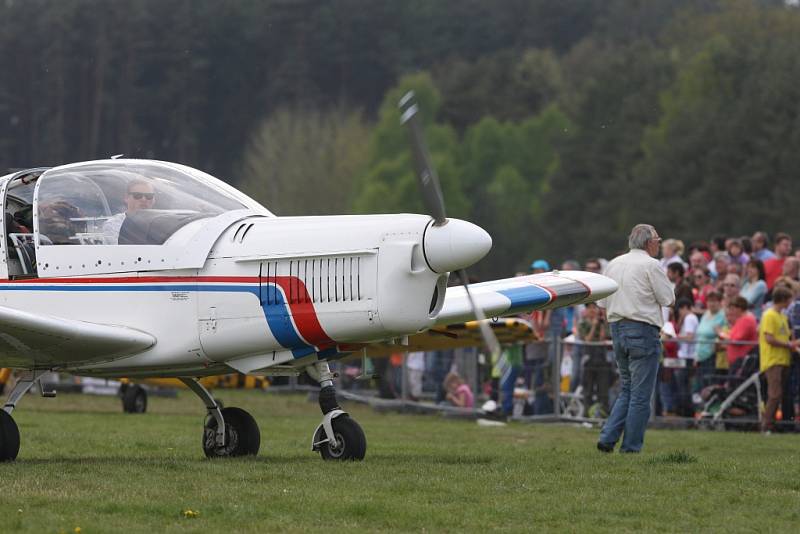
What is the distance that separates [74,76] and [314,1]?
19.8 meters

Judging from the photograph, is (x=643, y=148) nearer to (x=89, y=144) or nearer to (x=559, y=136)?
(x=559, y=136)

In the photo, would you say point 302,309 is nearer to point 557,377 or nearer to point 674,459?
point 674,459

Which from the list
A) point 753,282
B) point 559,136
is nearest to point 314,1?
point 559,136

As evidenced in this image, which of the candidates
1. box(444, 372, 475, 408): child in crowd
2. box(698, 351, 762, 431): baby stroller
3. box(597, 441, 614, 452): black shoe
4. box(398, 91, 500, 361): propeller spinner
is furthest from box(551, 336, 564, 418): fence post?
box(398, 91, 500, 361): propeller spinner

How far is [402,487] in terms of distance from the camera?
397 inches

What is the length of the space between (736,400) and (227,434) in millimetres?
7930

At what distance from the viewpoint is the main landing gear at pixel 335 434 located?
1164cm

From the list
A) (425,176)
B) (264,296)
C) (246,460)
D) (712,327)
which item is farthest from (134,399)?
(425,176)

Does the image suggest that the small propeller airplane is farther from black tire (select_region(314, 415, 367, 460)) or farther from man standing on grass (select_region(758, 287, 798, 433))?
man standing on grass (select_region(758, 287, 798, 433))

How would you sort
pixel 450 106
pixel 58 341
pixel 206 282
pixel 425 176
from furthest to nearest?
pixel 450 106, pixel 206 282, pixel 58 341, pixel 425 176

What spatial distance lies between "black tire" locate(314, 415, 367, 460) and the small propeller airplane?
0.01 metres

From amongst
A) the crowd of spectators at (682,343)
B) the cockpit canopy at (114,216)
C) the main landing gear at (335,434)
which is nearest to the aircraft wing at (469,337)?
the crowd of spectators at (682,343)

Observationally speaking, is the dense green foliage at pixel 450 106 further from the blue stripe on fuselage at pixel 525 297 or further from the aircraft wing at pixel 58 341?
the aircraft wing at pixel 58 341

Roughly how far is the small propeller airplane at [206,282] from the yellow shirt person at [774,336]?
5.44m
